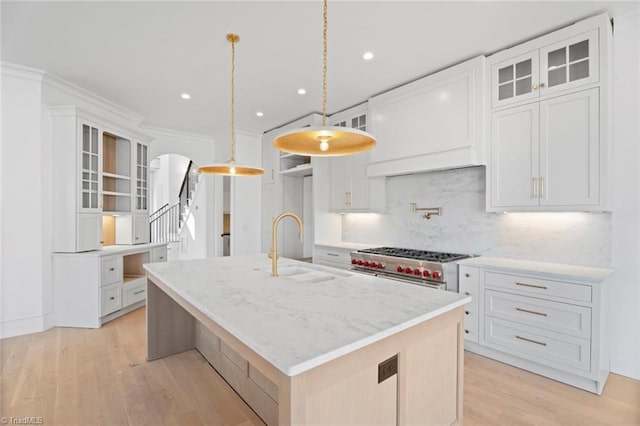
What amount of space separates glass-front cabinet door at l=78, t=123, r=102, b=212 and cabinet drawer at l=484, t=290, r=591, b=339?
4333 millimetres

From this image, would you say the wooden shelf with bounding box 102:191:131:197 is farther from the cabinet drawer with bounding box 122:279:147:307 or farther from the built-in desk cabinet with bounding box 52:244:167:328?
the cabinet drawer with bounding box 122:279:147:307

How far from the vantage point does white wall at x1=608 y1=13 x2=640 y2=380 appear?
7.85 ft

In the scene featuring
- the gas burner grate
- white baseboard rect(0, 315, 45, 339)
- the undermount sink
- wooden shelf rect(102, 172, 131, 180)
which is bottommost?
white baseboard rect(0, 315, 45, 339)

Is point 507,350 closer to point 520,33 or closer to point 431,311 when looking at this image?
point 431,311

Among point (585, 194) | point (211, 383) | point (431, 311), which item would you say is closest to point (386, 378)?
point (431, 311)

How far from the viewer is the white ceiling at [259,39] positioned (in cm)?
232

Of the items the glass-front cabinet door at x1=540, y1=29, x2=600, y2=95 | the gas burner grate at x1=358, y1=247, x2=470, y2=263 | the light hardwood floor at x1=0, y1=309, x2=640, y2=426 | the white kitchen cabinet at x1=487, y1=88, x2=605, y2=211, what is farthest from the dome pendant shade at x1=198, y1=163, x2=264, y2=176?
the glass-front cabinet door at x1=540, y1=29, x2=600, y2=95

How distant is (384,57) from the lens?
3.00m

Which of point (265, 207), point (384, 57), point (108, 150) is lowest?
point (265, 207)

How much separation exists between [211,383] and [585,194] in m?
3.13


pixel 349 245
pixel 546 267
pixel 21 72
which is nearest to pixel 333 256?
pixel 349 245

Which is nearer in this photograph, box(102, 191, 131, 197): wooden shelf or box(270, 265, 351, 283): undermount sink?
box(270, 265, 351, 283): undermount sink

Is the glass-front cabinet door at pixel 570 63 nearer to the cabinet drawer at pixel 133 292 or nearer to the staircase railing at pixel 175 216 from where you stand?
the cabinet drawer at pixel 133 292

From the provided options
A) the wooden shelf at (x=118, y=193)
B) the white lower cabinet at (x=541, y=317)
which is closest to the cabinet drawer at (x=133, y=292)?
the wooden shelf at (x=118, y=193)
